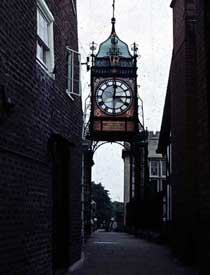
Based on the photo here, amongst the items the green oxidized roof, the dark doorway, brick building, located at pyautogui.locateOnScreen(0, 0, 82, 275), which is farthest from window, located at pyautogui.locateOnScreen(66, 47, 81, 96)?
the green oxidized roof

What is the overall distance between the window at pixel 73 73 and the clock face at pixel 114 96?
46.9 ft

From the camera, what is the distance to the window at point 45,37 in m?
10.8

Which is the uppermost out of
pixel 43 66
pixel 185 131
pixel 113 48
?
pixel 113 48

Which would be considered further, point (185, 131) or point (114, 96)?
point (114, 96)

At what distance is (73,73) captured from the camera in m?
14.6

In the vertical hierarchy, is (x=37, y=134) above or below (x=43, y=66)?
below

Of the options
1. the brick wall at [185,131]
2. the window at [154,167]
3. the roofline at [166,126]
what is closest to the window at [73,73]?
the brick wall at [185,131]

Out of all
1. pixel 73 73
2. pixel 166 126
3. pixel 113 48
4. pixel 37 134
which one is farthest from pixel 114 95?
pixel 37 134

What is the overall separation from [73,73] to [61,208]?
3.29 m

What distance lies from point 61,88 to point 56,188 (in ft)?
6.99

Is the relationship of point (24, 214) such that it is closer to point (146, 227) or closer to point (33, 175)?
point (33, 175)

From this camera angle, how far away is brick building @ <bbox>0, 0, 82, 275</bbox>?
8.06 metres

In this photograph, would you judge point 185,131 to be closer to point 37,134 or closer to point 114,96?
point 37,134

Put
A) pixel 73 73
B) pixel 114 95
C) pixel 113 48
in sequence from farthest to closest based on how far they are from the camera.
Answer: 1. pixel 113 48
2. pixel 114 95
3. pixel 73 73
